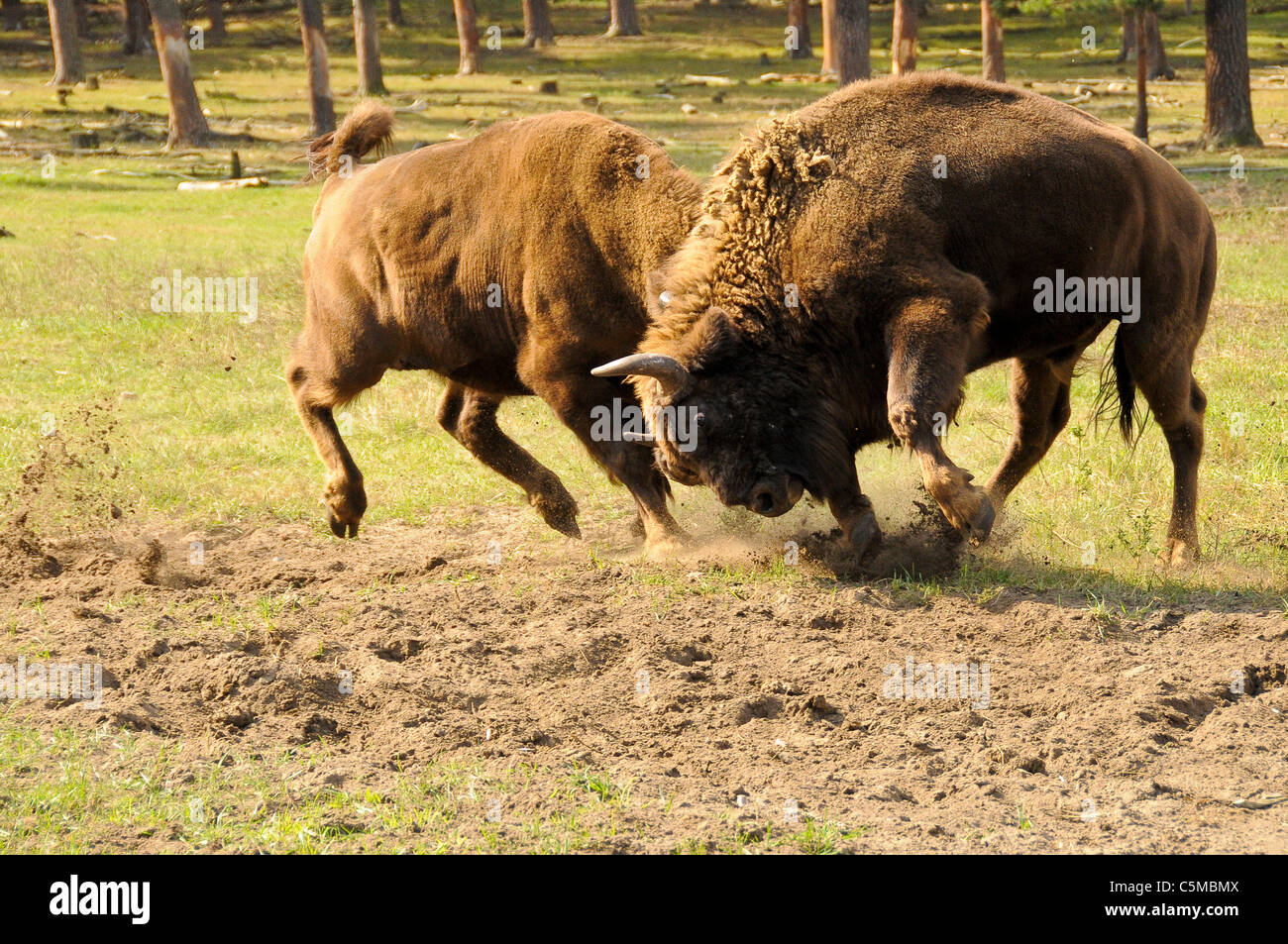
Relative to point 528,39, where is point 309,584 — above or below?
below

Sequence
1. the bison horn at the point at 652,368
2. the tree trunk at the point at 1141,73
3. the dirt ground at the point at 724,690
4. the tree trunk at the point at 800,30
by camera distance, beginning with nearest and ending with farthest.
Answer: the dirt ground at the point at 724,690 → the bison horn at the point at 652,368 → the tree trunk at the point at 1141,73 → the tree trunk at the point at 800,30

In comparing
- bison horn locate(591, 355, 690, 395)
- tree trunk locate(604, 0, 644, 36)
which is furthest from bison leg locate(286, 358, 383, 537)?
tree trunk locate(604, 0, 644, 36)

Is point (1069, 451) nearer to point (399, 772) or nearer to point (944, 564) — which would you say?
point (944, 564)

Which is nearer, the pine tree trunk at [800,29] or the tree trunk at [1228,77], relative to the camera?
the tree trunk at [1228,77]

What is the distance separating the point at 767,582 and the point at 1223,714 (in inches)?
83.9

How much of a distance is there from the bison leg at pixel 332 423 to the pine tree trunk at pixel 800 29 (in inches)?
1365

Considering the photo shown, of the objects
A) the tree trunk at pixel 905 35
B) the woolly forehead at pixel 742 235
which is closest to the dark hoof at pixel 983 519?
the woolly forehead at pixel 742 235

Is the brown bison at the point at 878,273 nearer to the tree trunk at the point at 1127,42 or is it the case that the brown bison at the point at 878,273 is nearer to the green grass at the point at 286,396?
the green grass at the point at 286,396

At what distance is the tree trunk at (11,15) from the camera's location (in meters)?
46.1

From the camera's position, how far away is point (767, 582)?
20.6 ft

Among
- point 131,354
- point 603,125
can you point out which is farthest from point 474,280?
point 131,354

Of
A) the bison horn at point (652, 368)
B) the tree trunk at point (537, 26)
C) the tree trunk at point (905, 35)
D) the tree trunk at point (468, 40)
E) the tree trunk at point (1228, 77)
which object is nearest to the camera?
the bison horn at point (652, 368)

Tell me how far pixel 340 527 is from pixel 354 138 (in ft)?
7.98

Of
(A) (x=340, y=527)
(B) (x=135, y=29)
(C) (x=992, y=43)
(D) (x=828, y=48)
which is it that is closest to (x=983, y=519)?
(A) (x=340, y=527)
